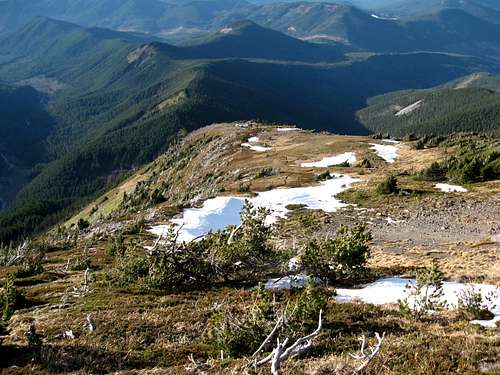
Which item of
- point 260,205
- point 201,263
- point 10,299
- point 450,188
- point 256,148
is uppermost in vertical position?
point 10,299

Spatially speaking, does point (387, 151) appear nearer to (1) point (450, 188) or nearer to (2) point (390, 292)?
(1) point (450, 188)

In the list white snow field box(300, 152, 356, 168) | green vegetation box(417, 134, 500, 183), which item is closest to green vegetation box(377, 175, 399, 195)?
green vegetation box(417, 134, 500, 183)

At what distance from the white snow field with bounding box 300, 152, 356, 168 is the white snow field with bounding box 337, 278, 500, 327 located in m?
49.5

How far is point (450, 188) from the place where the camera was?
48.2m

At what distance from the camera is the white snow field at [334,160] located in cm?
7331

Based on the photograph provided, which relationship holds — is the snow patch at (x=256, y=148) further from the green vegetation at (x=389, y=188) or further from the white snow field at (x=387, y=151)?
the green vegetation at (x=389, y=188)

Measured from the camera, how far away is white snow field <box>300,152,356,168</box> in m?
73.3

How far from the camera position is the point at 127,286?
2552 centimetres

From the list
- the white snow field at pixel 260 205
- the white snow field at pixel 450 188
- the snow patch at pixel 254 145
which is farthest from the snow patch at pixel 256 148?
the white snow field at pixel 450 188

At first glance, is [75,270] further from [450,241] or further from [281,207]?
[450,241]

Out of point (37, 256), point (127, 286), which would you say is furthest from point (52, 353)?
point (37, 256)

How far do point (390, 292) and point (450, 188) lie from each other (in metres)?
30.0

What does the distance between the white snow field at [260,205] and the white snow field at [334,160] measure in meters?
15.8

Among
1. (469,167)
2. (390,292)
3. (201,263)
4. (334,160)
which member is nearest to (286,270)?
(201,263)
